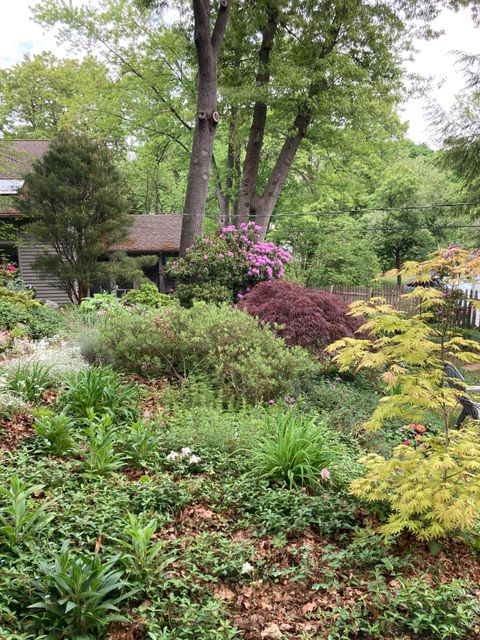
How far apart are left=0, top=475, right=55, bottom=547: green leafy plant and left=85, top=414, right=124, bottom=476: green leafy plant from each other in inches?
20.9

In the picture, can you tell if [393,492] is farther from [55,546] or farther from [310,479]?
→ [55,546]

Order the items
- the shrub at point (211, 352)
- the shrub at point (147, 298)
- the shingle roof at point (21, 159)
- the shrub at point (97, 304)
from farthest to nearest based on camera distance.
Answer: the shingle roof at point (21, 159) < the shrub at point (147, 298) < the shrub at point (97, 304) < the shrub at point (211, 352)

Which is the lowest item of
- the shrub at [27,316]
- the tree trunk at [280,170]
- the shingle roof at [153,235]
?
the shrub at [27,316]

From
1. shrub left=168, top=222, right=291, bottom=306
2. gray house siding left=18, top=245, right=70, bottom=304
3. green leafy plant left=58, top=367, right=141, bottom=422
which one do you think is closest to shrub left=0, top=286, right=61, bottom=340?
shrub left=168, top=222, right=291, bottom=306

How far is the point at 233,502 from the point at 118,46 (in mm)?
16326

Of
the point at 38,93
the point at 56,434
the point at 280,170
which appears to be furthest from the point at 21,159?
the point at 56,434

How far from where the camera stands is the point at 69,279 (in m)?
11.3

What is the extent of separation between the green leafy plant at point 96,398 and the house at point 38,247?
8.58 meters

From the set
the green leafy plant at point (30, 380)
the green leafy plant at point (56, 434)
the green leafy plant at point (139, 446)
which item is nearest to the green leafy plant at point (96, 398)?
the green leafy plant at point (30, 380)

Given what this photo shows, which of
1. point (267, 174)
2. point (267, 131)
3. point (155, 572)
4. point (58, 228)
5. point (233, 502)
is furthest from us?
point (267, 174)

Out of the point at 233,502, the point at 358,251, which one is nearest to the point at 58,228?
the point at 233,502

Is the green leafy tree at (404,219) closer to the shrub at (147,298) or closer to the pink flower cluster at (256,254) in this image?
the pink flower cluster at (256,254)

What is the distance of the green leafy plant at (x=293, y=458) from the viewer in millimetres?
3234

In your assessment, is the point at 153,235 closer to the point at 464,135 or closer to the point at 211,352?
the point at 464,135
